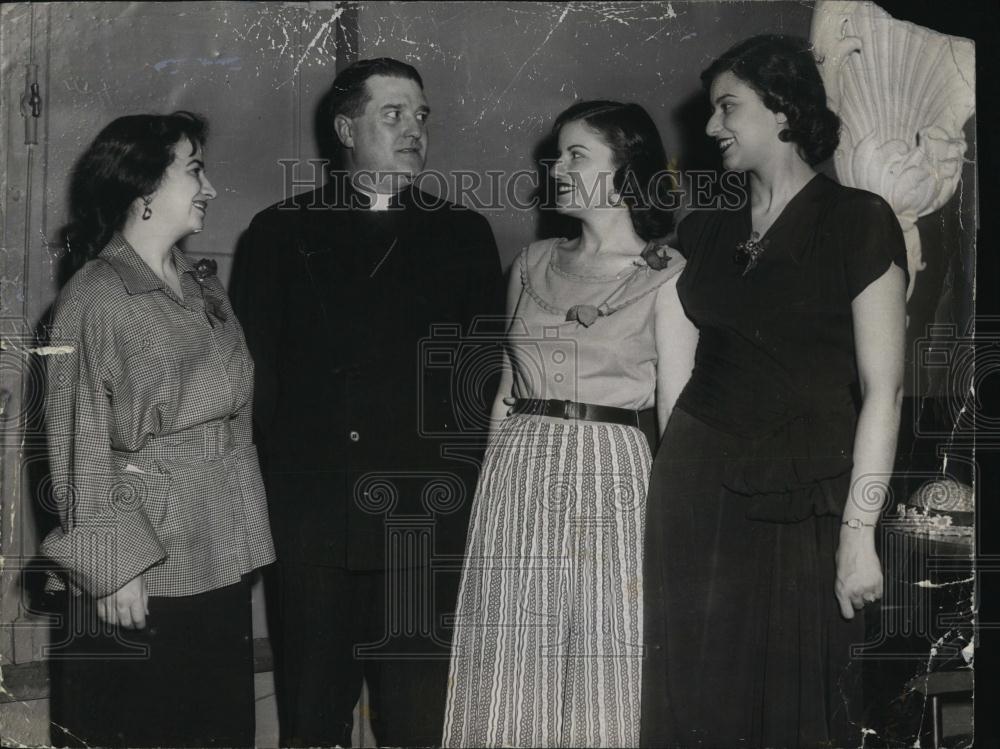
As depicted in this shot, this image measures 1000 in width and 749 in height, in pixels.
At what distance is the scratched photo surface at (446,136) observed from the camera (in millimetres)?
2777

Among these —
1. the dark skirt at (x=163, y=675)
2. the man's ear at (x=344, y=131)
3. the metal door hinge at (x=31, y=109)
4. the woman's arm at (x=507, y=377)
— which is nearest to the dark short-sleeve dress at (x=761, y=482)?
the woman's arm at (x=507, y=377)

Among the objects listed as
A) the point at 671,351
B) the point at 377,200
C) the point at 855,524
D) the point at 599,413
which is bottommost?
the point at 855,524

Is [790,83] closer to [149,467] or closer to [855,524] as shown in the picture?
[855,524]

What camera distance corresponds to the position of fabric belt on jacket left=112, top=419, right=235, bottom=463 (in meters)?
2.68

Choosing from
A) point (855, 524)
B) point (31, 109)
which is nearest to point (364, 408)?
point (31, 109)

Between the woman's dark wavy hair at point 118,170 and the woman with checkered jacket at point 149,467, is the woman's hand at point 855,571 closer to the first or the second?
the woman with checkered jacket at point 149,467

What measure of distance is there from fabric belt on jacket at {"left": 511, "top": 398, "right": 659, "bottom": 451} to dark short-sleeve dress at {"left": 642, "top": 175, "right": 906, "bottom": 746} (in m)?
0.05

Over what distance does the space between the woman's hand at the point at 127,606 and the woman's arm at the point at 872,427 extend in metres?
1.59

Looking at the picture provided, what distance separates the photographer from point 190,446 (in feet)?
8.84

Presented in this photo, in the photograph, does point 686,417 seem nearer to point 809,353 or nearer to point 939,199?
point 809,353

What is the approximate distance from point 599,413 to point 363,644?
770 mm

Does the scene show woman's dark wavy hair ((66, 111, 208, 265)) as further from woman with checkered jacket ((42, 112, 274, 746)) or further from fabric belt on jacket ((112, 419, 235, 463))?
fabric belt on jacket ((112, 419, 235, 463))

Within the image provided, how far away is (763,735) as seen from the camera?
2756mm

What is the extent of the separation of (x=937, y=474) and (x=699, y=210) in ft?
2.79
